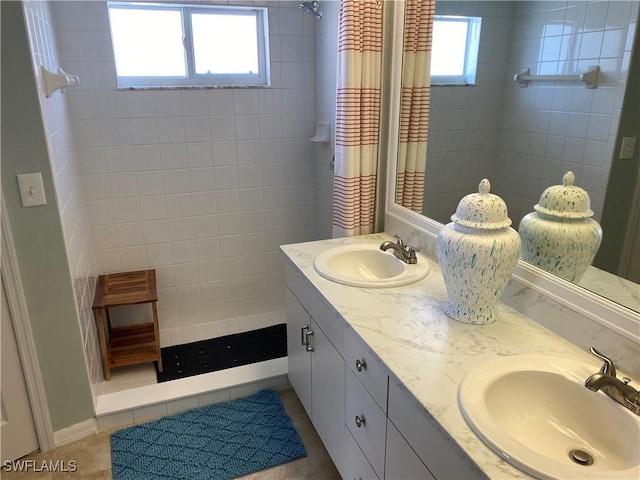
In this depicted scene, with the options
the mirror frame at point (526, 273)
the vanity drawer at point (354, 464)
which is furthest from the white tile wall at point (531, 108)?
the vanity drawer at point (354, 464)

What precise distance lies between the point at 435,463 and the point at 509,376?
28cm

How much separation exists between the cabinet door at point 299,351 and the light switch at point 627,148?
1159 mm

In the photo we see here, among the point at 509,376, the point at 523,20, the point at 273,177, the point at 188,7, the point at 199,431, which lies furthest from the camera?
the point at 273,177

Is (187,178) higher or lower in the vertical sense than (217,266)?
higher

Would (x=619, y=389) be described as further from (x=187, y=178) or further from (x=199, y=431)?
→ (x=187, y=178)

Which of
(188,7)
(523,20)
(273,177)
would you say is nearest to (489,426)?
(523,20)

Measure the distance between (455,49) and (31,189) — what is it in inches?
64.8

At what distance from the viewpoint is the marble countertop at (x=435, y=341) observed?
101 cm

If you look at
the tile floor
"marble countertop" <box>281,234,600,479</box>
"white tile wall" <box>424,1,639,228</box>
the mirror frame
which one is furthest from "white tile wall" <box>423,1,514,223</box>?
the tile floor

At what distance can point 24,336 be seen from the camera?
183cm

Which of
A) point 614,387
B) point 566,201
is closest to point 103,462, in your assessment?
point 614,387

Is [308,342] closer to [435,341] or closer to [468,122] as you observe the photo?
[435,341]

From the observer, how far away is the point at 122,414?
2.15 m

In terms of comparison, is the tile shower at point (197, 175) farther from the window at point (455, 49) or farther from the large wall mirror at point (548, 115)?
the large wall mirror at point (548, 115)
